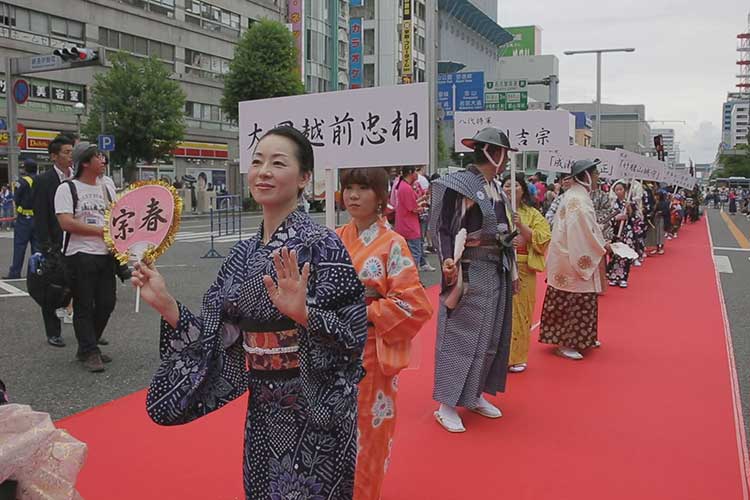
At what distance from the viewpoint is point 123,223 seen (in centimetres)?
248

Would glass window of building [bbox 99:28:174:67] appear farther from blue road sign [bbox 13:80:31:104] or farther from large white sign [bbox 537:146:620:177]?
large white sign [bbox 537:146:620:177]

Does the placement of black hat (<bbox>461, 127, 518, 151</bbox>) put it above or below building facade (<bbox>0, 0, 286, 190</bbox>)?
below

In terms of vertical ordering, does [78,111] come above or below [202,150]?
above

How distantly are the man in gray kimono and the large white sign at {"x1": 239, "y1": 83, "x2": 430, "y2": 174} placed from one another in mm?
813

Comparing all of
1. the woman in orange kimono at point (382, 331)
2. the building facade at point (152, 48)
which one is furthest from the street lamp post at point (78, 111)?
the woman in orange kimono at point (382, 331)

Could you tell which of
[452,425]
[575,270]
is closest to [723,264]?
[575,270]

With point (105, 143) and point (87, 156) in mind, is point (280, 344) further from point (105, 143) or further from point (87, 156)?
point (105, 143)

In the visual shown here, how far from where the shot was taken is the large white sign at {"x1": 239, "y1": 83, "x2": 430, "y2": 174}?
10.8 feet

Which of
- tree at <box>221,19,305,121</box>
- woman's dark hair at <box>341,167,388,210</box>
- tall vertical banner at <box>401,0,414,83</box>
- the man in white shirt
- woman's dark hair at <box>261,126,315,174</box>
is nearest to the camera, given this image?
woman's dark hair at <box>261,126,315,174</box>

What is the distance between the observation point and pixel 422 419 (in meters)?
4.38

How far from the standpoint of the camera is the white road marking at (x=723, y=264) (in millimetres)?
12521

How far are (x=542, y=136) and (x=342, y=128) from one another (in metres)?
3.72

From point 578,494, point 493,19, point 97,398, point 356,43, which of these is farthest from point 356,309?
point 493,19

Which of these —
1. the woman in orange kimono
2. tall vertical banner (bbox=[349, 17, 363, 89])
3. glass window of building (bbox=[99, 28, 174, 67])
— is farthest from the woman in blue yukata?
tall vertical banner (bbox=[349, 17, 363, 89])
